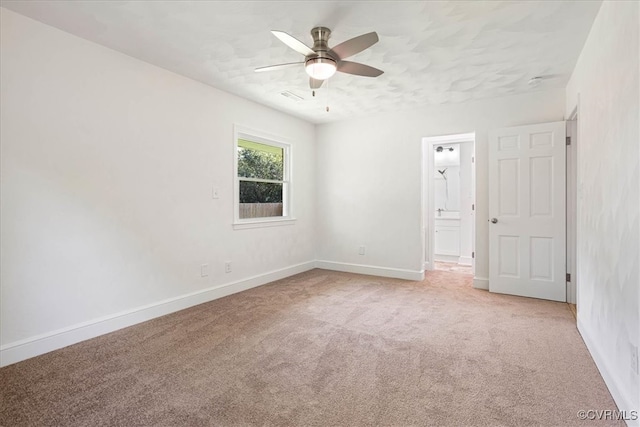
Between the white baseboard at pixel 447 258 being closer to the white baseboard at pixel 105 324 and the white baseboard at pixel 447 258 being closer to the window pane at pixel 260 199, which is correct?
the window pane at pixel 260 199

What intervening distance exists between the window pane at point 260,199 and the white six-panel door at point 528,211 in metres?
3.05

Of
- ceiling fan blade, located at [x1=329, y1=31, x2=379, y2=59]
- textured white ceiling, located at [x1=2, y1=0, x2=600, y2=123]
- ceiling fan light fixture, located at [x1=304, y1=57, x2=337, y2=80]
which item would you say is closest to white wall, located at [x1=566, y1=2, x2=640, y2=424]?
textured white ceiling, located at [x1=2, y1=0, x2=600, y2=123]

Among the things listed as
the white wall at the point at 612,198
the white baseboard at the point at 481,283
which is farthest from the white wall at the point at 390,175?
the white wall at the point at 612,198

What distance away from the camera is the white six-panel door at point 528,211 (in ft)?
12.3

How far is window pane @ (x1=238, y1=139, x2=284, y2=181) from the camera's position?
172 inches

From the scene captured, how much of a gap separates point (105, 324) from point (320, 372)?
2020mm

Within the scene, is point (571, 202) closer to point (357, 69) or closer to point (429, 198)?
point (429, 198)

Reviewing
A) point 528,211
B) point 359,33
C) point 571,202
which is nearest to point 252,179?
point 359,33

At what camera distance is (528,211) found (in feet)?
12.8

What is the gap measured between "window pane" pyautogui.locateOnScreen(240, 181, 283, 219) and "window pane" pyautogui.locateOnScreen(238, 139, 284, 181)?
13 cm

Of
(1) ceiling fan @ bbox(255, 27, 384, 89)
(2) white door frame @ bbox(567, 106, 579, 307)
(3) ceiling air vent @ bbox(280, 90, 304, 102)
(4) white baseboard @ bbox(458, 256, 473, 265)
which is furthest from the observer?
(4) white baseboard @ bbox(458, 256, 473, 265)

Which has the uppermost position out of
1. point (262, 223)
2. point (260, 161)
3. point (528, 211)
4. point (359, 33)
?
point (359, 33)

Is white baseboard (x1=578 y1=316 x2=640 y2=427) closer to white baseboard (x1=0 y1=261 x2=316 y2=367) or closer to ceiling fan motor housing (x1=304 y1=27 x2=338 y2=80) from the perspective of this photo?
ceiling fan motor housing (x1=304 y1=27 x2=338 y2=80)

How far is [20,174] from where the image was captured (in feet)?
7.71
